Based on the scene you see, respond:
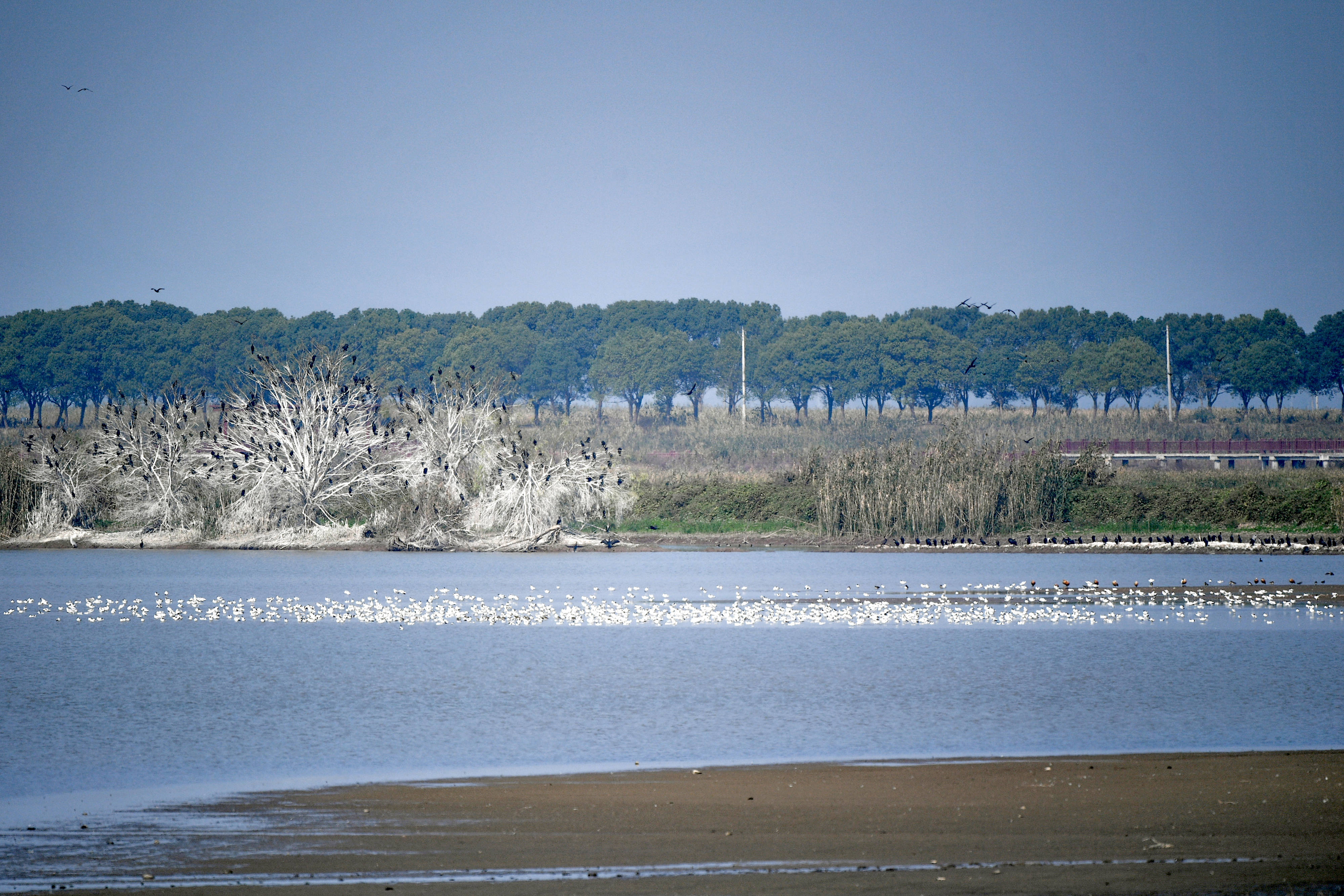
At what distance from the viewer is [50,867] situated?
9.22m

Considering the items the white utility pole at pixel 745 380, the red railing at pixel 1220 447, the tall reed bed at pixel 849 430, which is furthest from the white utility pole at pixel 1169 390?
the white utility pole at pixel 745 380

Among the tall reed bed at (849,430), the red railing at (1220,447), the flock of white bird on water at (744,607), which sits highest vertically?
the tall reed bed at (849,430)

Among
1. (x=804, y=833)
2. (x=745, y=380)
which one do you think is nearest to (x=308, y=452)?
(x=804, y=833)

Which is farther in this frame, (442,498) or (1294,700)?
(442,498)

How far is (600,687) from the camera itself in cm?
1817

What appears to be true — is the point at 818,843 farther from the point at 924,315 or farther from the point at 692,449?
the point at 924,315

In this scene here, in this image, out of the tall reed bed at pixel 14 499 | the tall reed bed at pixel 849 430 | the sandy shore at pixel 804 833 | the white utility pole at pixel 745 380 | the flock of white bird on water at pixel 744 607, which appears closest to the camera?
the sandy shore at pixel 804 833

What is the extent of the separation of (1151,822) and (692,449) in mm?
76436

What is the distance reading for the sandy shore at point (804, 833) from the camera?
29.1 ft

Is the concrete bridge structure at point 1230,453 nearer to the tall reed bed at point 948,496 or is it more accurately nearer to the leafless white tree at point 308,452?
the tall reed bed at point 948,496

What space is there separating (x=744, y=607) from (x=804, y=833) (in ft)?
56.7

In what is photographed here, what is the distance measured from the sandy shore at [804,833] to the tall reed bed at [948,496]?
3213 centimetres

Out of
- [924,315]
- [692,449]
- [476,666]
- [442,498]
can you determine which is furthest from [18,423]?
[476,666]

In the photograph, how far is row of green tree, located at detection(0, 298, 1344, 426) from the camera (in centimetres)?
11425
